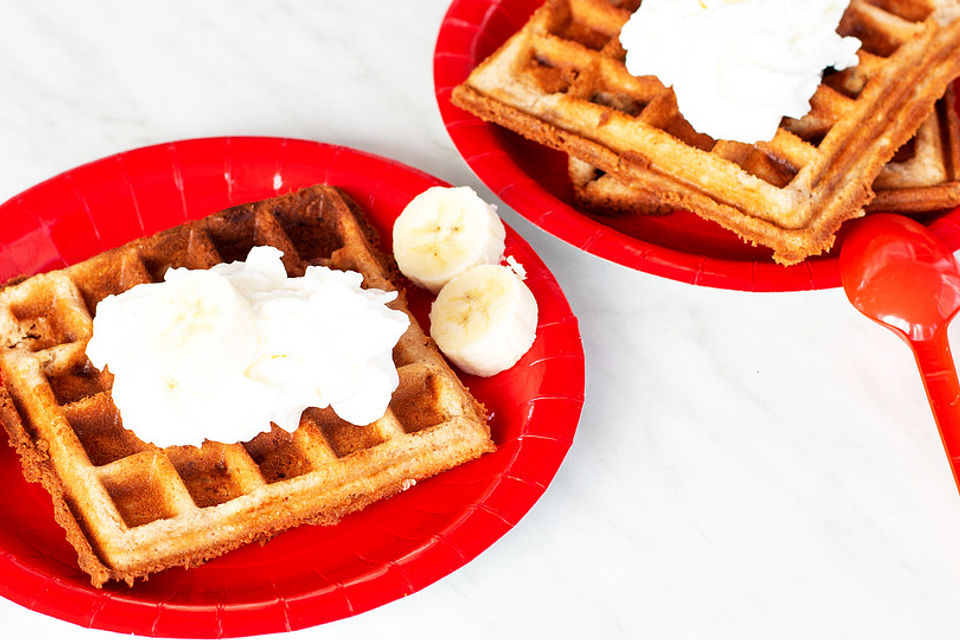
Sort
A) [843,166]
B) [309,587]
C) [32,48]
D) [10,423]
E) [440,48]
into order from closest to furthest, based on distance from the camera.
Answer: [309,587]
[10,423]
[843,166]
[440,48]
[32,48]

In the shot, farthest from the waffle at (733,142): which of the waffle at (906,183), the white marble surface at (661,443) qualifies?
the white marble surface at (661,443)

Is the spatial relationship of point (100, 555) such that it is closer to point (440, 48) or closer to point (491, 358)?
point (491, 358)

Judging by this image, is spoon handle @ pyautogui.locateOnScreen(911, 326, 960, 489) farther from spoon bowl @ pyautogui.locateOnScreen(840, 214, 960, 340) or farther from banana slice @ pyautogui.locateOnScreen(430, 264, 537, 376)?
banana slice @ pyautogui.locateOnScreen(430, 264, 537, 376)

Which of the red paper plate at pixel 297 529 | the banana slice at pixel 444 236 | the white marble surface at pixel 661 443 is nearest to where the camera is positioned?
the red paper plate at pixel 297 529

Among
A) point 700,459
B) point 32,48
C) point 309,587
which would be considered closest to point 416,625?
point 309,587

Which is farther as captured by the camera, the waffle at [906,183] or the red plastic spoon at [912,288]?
the waffle at [906,183]

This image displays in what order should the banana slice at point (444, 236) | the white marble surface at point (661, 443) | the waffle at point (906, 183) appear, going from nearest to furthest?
the white marble surface at point (661, 443) → the banana slice at point (444, 236) → the waffle at point (906, 183)

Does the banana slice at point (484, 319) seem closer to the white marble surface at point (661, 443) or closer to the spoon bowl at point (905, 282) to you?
the white marble surface at point (661, 443)

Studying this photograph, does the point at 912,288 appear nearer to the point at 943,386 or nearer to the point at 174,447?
the point at 943,386

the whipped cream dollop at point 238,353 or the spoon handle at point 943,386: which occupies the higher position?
the whipped cream dollop at point 238,353
